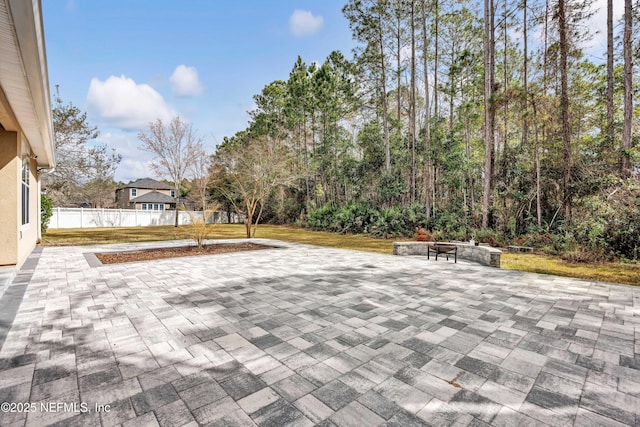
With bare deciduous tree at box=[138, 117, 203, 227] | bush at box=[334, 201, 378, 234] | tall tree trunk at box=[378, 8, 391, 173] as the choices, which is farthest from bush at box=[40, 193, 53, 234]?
tall tree trunk at box=[378, 8, 391, 173]

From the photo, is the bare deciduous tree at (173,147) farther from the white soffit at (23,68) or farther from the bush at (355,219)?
the white soffit at (23,68)

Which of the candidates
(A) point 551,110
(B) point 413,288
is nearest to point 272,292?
(B) point 413,288

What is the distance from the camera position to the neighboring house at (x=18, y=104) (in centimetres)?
241

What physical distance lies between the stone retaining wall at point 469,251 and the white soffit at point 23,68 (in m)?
7.92

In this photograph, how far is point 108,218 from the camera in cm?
2164

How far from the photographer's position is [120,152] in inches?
730

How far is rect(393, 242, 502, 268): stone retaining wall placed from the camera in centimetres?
661

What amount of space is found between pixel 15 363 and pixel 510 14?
16677mm

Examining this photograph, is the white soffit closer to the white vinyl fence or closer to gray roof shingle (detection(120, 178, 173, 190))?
the white vinyl fence

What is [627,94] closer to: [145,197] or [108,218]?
[108,218]

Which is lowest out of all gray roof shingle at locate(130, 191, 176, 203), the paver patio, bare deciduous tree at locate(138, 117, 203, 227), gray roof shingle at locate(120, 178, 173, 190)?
the paver patio

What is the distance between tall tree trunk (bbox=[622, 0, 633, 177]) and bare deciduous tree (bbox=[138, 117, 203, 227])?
22.3 m

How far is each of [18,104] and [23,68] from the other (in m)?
1.77

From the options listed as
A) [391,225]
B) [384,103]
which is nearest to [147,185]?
[384,103]
